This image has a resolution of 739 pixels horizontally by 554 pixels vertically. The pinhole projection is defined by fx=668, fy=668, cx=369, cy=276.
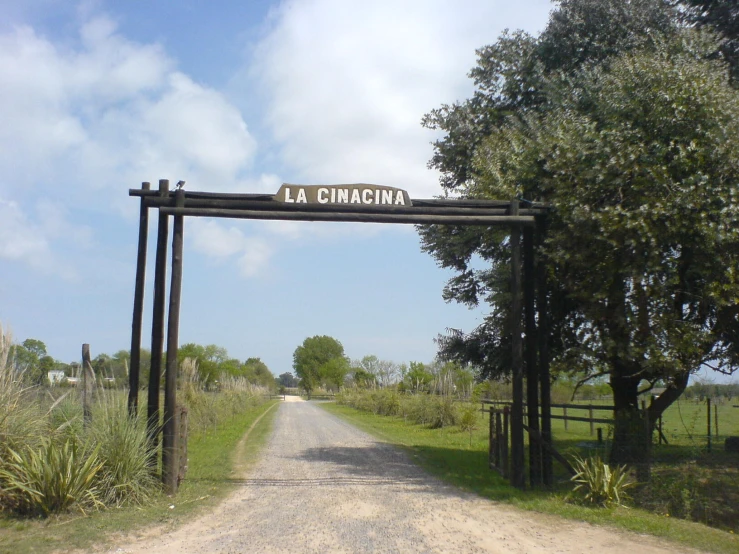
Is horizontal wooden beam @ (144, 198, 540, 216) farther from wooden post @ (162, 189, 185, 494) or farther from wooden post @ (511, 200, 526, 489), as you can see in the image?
wooden post @ (511, 200, 526, 489)

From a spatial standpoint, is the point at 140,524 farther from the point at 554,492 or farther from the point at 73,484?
the point at 554,492

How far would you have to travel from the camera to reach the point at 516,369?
1077cm

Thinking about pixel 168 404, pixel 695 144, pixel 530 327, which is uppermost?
pixel 695 144

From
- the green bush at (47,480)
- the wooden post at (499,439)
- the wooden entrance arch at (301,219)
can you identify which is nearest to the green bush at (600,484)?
the wooden entrance arch at (301,219)

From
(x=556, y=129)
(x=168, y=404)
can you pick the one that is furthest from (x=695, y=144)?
(x=168, y=404)

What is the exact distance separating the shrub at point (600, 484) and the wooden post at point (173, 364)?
5712 millimetres

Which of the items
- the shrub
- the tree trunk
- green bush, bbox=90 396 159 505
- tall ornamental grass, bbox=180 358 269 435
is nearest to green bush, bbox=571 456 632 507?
the shrub

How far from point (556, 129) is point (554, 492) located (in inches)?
244

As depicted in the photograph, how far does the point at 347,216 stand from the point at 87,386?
179 inches

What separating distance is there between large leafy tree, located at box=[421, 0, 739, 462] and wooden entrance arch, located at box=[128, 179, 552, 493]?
1069mm

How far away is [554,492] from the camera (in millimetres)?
10102

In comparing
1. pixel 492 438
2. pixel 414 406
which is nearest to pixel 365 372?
pixel 414 406

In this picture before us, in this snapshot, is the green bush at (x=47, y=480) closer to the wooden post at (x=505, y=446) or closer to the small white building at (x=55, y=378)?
the small white building at (x=55, y=378)

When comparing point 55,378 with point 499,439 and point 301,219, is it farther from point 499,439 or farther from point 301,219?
point 499,439
